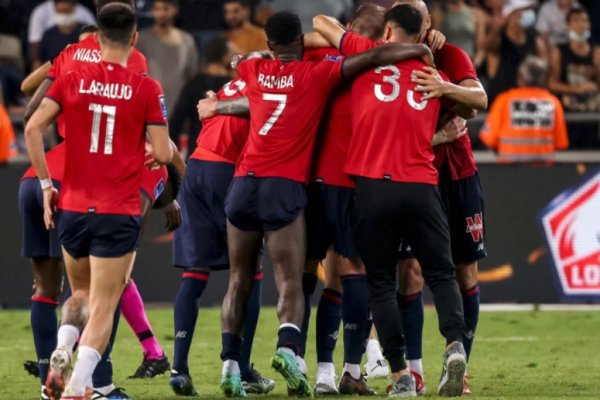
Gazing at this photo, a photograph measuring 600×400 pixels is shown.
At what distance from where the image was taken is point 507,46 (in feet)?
61.9

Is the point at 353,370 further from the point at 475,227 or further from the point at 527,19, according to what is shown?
the point at 527,19

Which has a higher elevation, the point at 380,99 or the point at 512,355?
the point at 380,99

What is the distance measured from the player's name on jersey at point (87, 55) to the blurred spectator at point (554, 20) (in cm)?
1166

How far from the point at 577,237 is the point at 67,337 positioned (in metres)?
7.33

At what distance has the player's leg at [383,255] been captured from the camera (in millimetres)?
8398

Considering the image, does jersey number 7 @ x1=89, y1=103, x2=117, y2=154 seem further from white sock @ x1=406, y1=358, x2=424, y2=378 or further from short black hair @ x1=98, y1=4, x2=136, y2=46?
white sock @ x1=406, y1=358, x2=424, y2=378

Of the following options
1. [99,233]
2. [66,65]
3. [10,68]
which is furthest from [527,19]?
[99,233]

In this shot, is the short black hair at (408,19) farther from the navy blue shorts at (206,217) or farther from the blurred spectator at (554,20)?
the blurred spectator at (554,20)

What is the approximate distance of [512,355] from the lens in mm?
11617

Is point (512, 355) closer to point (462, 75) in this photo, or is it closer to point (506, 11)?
point (462, 75)

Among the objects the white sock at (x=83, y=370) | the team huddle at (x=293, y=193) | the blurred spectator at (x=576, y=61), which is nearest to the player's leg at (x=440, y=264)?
the team huddle at (x=293, y=193)

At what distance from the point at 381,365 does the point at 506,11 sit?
10.2 metres

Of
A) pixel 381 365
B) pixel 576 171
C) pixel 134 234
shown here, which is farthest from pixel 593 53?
pixel 134 234

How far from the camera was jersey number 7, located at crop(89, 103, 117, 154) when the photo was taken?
7.73 meters
